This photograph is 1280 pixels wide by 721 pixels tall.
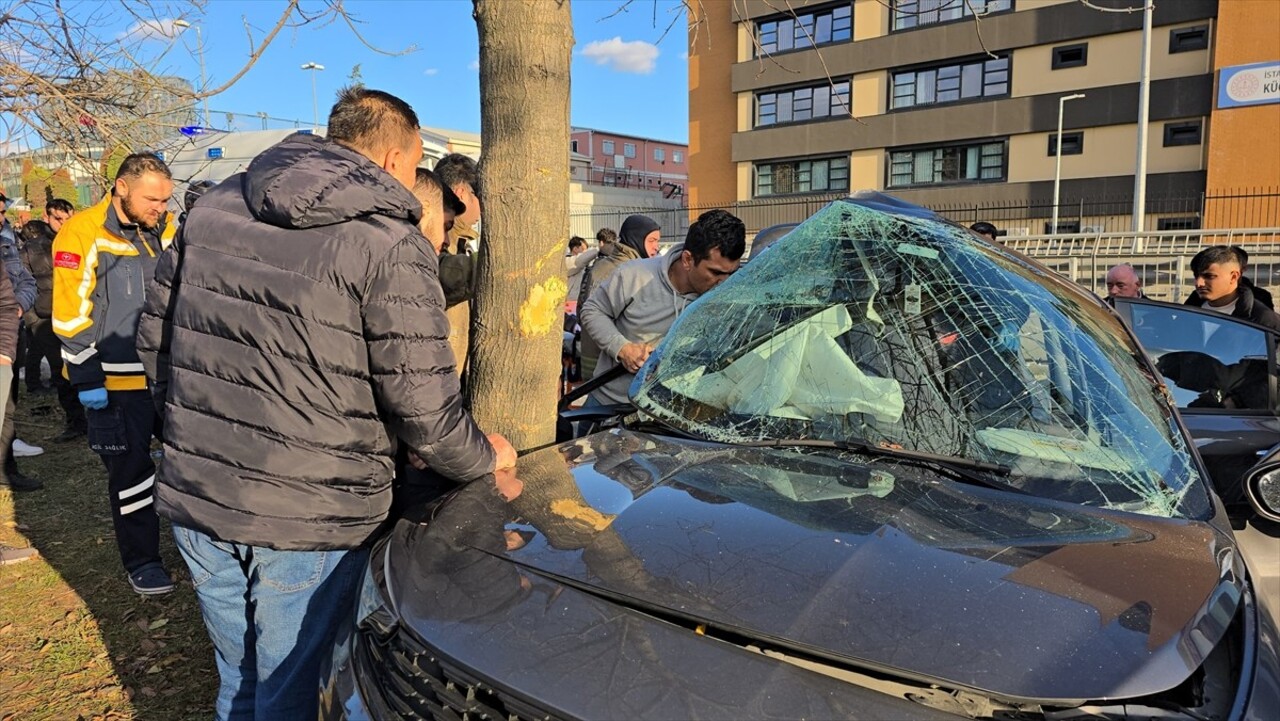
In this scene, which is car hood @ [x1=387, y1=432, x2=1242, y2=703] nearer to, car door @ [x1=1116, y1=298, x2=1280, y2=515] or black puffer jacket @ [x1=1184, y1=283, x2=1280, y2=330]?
car door @ [x1=1116, y1=298, x2=1280, y2=515]

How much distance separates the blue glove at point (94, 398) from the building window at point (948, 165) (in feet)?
93.8

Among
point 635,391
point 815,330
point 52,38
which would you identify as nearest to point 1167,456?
point 815,330

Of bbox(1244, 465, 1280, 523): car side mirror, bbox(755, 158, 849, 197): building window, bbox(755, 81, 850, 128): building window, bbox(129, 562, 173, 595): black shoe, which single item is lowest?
bbox(129, 562, 173, 595): black shoe

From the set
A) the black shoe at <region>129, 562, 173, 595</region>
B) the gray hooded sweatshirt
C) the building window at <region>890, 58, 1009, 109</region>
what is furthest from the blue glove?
the building window at <region>890, 58, 1009, 109</region>

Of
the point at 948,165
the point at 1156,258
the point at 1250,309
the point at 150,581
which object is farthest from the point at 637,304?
the point at 948,165

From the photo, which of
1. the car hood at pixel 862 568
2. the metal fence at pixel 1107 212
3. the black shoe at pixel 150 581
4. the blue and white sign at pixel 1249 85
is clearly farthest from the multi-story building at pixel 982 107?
the car hood at pixel 862 568

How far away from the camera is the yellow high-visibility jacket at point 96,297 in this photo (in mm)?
3754

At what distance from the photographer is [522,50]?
8.90 feet

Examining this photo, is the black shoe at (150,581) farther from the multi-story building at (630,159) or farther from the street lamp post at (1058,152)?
the multi-story building at (630,159)

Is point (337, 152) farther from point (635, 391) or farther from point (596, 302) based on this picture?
point (596, 302)

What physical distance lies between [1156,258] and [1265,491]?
527 inches

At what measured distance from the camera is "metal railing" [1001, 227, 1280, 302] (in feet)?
41.3

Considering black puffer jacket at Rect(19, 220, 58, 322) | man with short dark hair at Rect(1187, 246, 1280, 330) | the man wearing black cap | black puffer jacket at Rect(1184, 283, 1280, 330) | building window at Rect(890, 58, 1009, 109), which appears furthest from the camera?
building window at Rect(890, 58, 1009, 109)

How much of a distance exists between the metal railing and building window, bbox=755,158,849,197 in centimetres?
1420
